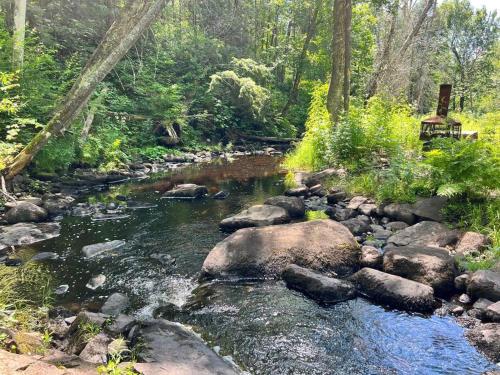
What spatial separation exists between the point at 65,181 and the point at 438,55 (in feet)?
127

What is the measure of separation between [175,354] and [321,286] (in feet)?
8.61

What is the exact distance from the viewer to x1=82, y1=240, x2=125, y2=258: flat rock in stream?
7914mm

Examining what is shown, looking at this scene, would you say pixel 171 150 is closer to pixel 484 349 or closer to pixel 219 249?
pixel 219 249

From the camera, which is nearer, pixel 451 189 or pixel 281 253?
pixel 281 253

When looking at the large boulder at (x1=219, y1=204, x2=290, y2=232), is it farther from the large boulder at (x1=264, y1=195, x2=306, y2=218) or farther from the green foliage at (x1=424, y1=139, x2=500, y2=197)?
the green foliage at (x1=424, y1=139, x2=500, y2=197)

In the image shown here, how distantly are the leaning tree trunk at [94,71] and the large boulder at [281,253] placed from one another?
6142 millimetres

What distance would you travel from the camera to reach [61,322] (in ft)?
17.1

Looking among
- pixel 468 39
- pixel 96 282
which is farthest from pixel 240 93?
pixel 468 39

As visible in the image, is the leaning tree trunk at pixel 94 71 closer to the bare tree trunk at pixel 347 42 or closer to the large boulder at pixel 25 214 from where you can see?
the large boulder at pixel 25 214

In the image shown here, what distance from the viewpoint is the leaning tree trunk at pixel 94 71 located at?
10625 mm

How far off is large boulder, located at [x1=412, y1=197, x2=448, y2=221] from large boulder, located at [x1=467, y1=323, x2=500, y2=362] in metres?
3.47

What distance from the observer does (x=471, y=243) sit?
7.12m

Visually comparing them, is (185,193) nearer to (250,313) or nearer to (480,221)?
(250,313)

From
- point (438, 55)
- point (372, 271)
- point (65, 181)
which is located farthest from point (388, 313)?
point (438, 55)
